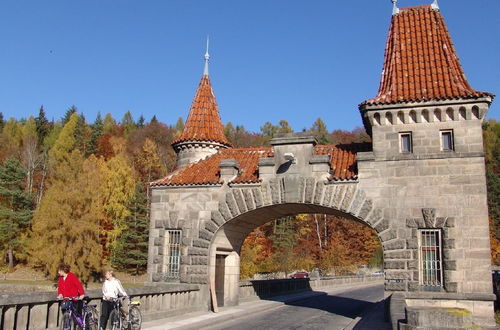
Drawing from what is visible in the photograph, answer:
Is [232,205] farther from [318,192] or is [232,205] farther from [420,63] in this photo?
[420,63]

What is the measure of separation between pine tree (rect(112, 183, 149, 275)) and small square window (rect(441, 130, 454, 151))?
3037 centimetres

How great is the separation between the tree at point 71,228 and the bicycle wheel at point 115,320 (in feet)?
89.4

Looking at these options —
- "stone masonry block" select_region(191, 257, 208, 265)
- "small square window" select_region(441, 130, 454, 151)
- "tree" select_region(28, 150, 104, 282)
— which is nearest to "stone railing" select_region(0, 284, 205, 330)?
"stone masonry block" select_region(191, 257, 208, 265)

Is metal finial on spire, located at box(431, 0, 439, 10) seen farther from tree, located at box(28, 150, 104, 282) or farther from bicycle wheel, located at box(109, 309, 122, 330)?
tree, located at box(28, 150, 104, 282)

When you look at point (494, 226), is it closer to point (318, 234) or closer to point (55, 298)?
point (318, 234)

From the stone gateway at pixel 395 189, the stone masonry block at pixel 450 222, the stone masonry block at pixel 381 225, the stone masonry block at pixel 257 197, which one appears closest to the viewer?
the stone gateway at pixel 395 189

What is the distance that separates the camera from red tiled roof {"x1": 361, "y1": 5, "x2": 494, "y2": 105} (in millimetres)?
14844

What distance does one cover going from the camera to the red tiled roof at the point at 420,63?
14844mm

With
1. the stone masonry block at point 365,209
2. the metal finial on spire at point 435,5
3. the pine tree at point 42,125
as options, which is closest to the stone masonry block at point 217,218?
the stone masonry block at point 365,209

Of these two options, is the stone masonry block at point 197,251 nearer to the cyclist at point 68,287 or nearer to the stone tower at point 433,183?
the stone tower at point 433,183

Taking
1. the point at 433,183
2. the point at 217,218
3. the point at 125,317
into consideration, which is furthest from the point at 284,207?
the point at 125,317

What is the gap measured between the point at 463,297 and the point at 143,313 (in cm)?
861

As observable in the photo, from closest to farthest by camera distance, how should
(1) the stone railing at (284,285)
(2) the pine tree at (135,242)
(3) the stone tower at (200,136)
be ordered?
1. (3) the stone tower at (200,136)
2. (1) the stone railing at (284,285)
3. (2) the pine tree at (135,242)

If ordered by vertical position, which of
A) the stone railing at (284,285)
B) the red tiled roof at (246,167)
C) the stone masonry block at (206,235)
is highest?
the red tiled roof at (246,167)
